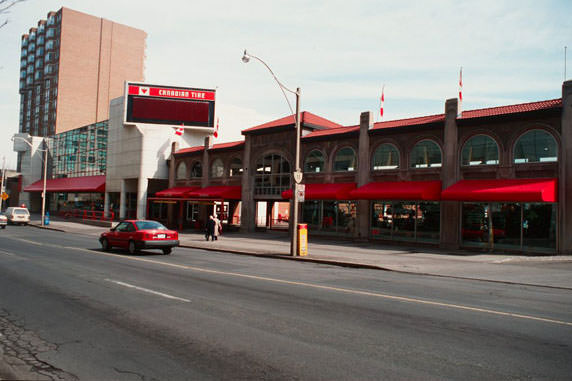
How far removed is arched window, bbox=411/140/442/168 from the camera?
24.5 metres

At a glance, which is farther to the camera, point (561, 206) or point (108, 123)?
point (108, 123)

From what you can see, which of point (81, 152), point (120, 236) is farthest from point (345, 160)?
point (81, 152)

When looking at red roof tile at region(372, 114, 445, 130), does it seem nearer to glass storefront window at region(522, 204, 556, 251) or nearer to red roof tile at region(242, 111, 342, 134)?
red roof tile at region(242, 111, 342, 134)

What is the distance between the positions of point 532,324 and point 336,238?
2172 centimetres

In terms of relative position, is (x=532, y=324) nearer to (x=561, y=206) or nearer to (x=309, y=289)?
(x=309, y=289)

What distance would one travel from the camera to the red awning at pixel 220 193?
115ft

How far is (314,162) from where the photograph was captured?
3083 cm

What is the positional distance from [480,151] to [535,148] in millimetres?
2562

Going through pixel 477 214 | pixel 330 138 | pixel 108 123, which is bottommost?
pixel 477 214

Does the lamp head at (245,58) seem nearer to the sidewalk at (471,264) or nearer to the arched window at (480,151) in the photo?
the sidewalk at (471,264)

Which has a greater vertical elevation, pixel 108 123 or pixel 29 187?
pixel 108 123

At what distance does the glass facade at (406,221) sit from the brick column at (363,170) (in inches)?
17.2

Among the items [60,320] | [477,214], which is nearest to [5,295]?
[60,320]

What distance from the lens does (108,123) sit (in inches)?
2067
